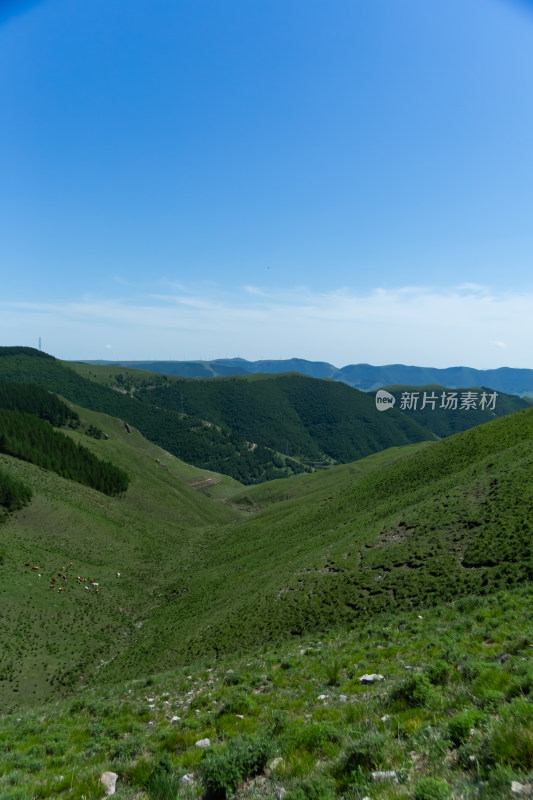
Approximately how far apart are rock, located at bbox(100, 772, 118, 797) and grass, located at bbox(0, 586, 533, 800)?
20 cm

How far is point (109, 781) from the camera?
29.9ft

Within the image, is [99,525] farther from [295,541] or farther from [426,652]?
[426,652]

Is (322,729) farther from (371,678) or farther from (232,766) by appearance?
(371,678)

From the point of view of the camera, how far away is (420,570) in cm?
3038

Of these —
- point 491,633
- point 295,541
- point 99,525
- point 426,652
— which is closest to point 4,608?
point 99,525

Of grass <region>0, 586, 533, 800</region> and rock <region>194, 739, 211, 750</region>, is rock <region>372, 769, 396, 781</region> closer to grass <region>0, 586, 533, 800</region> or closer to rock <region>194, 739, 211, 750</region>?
grass <region>0, 586, 533, 800</region>

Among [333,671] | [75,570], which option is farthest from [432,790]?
[75,570]

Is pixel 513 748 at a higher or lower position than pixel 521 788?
lower

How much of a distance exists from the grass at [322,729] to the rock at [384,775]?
8 centimetres

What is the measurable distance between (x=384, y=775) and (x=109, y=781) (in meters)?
7.33

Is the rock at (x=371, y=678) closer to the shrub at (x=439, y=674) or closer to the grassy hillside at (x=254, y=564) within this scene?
the shrub at (x=439, y=674)

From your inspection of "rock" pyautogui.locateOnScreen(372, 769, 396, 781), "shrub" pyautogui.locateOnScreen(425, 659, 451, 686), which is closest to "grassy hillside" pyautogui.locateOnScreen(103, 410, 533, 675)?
Result: "shrub" pyautogui.locateOnScreen(425, 659, 451, 686)

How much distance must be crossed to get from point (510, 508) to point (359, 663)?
26.9m

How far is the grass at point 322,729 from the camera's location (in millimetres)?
6672
